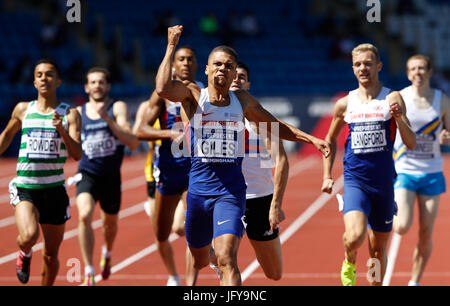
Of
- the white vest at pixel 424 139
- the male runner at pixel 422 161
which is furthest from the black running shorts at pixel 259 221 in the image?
the white vest at pixel 424 139

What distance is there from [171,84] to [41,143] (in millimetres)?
2063

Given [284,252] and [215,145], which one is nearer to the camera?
[215,145]

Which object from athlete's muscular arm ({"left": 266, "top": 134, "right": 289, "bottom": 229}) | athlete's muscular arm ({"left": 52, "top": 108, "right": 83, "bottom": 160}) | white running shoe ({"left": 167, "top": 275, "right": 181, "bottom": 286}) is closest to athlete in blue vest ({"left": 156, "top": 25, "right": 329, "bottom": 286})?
athlete's muscular arm ({"left": 266, "top": 134, "right": 289, "bottom": 229})

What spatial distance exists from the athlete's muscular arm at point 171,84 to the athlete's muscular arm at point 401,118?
1.73 m

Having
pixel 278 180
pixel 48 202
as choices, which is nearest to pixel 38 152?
pixel 48 202

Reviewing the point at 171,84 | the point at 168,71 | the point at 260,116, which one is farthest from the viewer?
the point at 260,116

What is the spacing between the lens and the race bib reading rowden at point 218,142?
5824 mm

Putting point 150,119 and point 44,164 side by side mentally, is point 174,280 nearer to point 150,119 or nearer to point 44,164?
point 150,119

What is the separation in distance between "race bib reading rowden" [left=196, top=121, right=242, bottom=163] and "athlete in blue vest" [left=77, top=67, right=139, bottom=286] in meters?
2.97

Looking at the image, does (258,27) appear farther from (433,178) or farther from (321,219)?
(433,178)

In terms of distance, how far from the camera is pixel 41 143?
282 inches

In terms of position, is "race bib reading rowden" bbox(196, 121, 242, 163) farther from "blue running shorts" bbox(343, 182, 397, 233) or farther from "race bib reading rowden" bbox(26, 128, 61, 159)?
"race bib reading rowden" bbox(26, 128, 61, 159)

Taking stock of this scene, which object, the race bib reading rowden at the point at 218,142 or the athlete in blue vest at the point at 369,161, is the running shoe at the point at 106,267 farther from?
the race bib reading rowden at the point at 218,142

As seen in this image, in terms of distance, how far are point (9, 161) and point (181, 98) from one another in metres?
18.9
